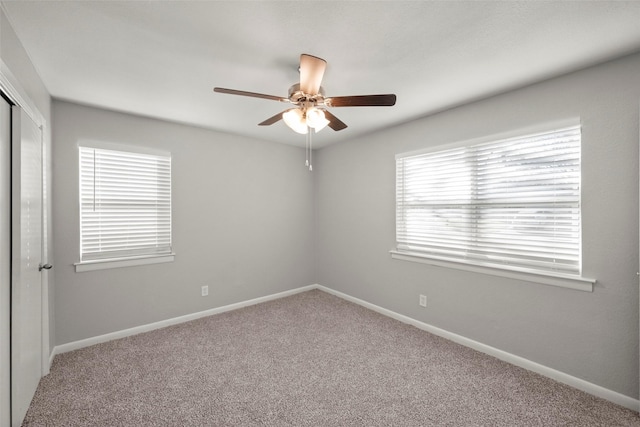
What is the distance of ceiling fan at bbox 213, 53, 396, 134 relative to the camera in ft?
5.59

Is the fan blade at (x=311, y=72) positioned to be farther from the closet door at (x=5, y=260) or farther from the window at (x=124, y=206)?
the window at (x=124, y=206)

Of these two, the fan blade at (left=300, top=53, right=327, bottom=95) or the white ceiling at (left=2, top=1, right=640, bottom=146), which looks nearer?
the white ceiling at (left=2, top=1, right=640, bottom=146)

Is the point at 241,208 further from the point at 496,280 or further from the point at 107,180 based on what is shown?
the point at 496,280

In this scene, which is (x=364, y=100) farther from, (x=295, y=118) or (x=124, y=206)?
(x=124, y=206)

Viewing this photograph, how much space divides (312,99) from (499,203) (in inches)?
75.4

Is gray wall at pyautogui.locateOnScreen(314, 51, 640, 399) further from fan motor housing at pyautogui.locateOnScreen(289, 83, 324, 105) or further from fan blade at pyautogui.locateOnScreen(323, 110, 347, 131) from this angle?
fan motor housing at pyautogui.locateOnScreen(289, 83, 324, 105)

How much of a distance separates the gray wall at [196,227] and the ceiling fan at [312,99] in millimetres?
1892

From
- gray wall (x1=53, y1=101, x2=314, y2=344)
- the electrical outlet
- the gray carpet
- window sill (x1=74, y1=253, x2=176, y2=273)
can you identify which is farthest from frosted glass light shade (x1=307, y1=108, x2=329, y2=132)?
window sill (x1=74, y1=253, x2=176, y2=273)

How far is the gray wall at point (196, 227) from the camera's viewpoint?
2.73 meters

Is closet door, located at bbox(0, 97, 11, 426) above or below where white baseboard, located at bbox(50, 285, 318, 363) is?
above

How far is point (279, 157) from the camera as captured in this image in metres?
4.30

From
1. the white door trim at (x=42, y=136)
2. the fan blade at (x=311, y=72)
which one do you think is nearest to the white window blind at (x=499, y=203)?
the fan blade at (x=311, y=72)

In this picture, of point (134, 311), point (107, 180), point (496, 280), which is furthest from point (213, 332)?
point (496, 280)

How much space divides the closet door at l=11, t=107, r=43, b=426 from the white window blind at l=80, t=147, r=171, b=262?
61 centimetres
